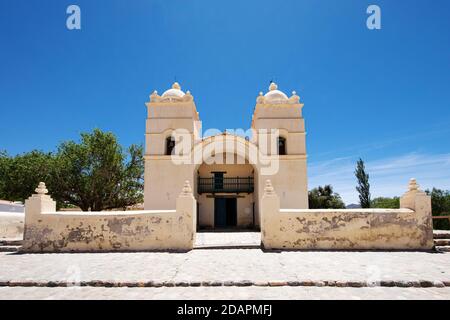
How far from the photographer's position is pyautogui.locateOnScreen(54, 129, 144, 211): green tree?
22.0m

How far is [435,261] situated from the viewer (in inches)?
288

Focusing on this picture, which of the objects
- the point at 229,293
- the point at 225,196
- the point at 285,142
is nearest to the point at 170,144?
the point at 225,196

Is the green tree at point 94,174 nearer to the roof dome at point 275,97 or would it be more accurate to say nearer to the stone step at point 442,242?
the roof dome at point 275,97

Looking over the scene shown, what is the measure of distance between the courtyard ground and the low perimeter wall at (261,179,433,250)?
94cm

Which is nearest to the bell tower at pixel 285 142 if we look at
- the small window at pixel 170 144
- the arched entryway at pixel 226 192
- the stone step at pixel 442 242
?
the arched entryway at pixel 226 192

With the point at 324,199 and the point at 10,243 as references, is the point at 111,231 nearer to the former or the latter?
the point at 10,243

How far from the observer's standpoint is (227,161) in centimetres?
1998

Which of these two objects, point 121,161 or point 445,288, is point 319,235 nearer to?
point 445,288

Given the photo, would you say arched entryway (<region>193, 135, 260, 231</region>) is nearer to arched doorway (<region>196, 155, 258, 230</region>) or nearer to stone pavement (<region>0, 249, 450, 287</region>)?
arched doorway (<region>196, 155, 258, 230</region>)

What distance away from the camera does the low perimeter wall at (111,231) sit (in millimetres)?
9156

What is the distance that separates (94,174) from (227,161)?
1111 centimetres

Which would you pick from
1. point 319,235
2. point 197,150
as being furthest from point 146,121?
point 319,235
